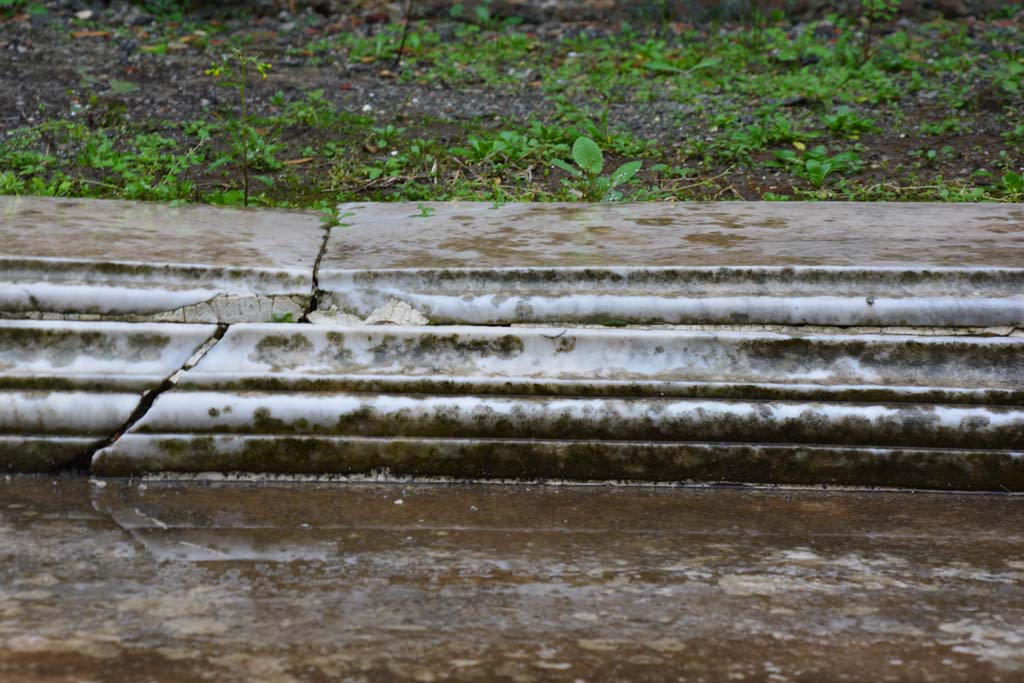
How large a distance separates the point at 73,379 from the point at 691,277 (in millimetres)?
1038

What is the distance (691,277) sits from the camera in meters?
1.90

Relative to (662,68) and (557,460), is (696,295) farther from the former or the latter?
(662,68)

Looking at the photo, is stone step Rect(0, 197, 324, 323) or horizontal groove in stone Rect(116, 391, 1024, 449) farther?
stone step Rect(0, 197, 324, 323)

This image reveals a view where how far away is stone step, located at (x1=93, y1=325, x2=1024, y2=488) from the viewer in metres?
1.72

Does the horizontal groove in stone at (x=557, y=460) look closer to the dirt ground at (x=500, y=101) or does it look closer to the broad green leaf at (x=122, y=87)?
the dirt ground at (x=500, y=101)

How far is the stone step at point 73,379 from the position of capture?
68.2 inches

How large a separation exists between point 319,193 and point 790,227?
4.85ft

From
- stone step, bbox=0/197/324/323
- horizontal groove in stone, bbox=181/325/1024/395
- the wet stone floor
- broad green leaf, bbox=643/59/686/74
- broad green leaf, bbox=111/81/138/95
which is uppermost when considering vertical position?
broad green leaf, bbox=643/59/686/74

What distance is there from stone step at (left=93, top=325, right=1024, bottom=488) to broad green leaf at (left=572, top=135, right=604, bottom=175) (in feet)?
4.70

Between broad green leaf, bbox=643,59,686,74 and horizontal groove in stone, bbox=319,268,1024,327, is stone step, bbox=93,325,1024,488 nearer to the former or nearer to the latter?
horizontal groove in stone, bbox=319,268,1024,327

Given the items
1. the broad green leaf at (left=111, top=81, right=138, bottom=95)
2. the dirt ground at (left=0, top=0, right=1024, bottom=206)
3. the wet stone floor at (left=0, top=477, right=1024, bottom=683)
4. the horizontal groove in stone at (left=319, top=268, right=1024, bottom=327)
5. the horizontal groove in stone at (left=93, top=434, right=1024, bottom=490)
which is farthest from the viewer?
the broad green leaf at (left=111, top=81, right=138, bottom=95)

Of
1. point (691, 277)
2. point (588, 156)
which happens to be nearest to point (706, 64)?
point (588, 156)

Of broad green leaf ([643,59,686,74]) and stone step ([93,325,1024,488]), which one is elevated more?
broad green leaf ([643,59,686,74])

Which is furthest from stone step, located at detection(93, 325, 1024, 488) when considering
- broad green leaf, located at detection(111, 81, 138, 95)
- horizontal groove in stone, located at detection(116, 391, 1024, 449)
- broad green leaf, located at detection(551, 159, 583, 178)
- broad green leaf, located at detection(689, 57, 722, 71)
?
broad green leaf, located at detection(689, 57, 722, 71)
